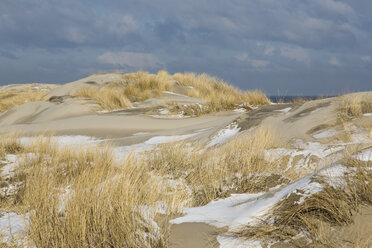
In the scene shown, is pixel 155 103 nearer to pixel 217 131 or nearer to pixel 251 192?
pixel 217 131

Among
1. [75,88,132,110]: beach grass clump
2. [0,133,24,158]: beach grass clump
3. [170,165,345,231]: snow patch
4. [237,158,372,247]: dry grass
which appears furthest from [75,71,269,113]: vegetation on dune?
[237,158,372,247]: dry grass

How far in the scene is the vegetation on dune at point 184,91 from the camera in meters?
10.1

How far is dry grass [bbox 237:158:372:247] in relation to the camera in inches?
73.9

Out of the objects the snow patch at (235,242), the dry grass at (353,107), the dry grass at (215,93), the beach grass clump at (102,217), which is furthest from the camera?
the dry grass at (215,93)

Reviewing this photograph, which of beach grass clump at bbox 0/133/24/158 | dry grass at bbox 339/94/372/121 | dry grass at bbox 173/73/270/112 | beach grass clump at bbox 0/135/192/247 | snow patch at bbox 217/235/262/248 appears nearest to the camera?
snow patch at bbox 217/235/262/248

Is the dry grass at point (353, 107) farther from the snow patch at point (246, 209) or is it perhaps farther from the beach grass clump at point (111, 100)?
the beach grass clump at point (111, 100)

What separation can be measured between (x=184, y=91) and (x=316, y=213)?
12.1 m

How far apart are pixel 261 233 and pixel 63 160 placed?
3.47 m

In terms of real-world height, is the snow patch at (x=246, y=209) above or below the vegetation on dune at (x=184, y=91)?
below

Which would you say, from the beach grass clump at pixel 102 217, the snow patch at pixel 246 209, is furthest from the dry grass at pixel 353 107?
the beach grass clump at pixel 102 217

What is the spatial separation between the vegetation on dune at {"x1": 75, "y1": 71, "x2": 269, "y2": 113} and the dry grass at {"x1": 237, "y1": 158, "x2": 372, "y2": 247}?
7.57 meters

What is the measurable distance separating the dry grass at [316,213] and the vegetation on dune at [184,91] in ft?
24.8

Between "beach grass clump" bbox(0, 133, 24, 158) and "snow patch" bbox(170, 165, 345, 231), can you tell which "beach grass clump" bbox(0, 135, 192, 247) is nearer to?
"snow patch" bbox(170, 165, 345, 231)

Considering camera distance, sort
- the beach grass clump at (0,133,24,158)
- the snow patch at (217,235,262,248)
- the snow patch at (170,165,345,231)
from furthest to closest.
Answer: the beach grass clump at (0,133,24,158) < the snow patch at (170,165,345,231) < the snow patch at (217,235,262,248)
